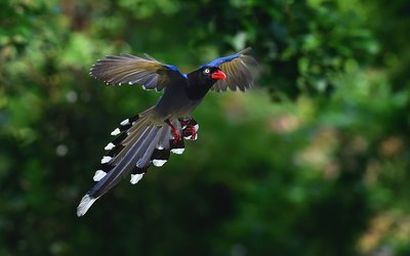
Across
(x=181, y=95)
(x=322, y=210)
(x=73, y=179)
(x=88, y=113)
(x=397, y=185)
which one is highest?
(x=397, y=185)

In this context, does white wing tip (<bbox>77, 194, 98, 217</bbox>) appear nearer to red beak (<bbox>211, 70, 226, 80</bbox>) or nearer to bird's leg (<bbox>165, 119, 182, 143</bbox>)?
bird's leg (<bbox>165, 119, 182, 143</bbox>)

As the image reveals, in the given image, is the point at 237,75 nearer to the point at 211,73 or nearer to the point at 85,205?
the point at 211,73

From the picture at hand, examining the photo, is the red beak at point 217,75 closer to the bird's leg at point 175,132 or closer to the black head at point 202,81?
the black head at point 202,81

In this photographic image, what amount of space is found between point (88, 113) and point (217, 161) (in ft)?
6.19

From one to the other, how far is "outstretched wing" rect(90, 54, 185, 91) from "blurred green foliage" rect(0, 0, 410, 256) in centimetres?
257

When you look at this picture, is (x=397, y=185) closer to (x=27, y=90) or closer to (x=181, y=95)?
(x=27, y=90)

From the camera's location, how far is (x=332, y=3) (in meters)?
5.55

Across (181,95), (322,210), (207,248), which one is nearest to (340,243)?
(322,210)

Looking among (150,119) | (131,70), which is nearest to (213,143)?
(150,119)

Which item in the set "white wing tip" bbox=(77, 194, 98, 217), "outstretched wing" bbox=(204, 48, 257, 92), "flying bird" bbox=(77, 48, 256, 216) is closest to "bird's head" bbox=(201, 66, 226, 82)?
"flying bird" bbox=(77, 48, 256, 216)

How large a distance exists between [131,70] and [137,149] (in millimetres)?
240

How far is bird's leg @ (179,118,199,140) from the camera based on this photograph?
270 cm

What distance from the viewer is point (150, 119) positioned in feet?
9.10

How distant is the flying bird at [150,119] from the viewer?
2607mm
